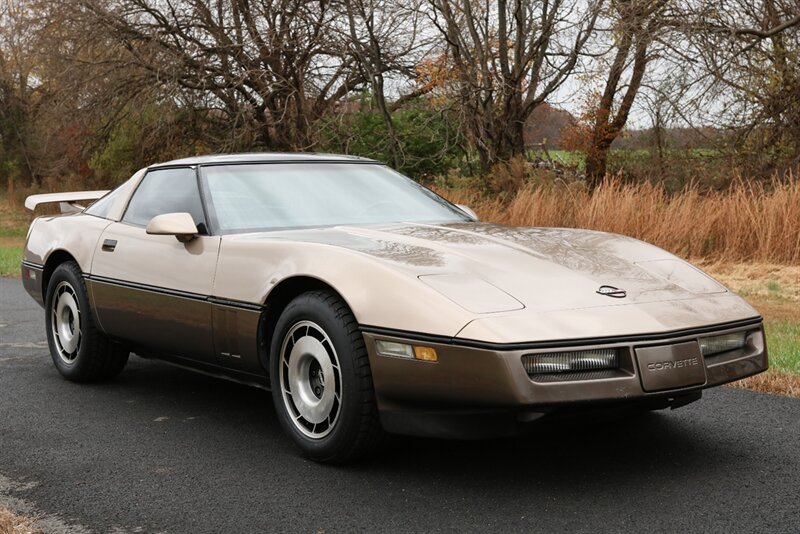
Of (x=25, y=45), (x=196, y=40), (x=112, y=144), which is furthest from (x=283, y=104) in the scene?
(x=112, y=144)

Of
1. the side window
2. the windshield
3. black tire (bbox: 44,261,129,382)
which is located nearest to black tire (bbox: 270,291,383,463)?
the windshield

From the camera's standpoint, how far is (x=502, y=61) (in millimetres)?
17750

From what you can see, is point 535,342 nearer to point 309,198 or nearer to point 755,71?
point 309,198

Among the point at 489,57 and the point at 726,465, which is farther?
the point at 489,57

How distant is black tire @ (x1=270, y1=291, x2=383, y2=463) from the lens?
395 centimetres

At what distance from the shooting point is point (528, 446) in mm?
4469

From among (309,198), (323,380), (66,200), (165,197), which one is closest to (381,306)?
(323,380)

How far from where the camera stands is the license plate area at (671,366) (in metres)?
3.63

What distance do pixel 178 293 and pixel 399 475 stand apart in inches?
63.2

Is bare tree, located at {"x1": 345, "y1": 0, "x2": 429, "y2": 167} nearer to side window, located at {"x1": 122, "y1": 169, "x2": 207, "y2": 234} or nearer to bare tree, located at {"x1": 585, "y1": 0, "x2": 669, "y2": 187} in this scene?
bare tree, located at {"x1": 585, "y1": 0, "x2": 669, "y2": 187}

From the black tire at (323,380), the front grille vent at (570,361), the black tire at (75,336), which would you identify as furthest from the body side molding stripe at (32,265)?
the front grille vent at (570,361)

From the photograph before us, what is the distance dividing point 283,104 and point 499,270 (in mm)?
19892

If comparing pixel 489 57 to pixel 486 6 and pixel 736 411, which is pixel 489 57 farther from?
pixel 736 411

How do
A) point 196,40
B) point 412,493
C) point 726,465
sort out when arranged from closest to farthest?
point 412,493, point 726,465, point 196,40
